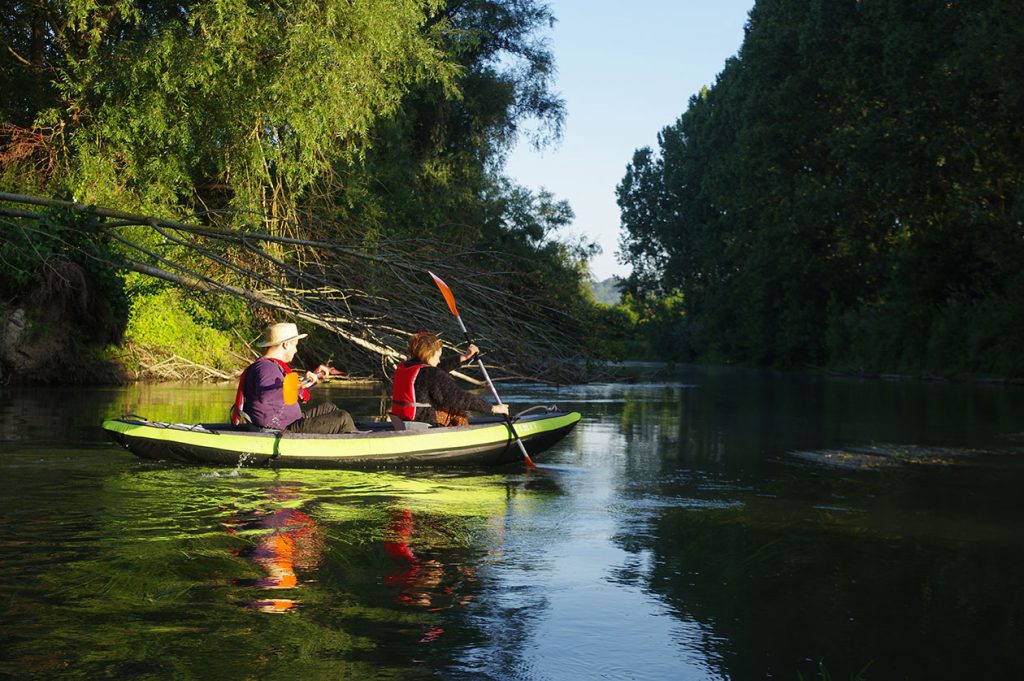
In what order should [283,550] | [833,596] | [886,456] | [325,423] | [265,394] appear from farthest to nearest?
1. [886,456]
2. [325,423]
3. [265,394]
4. [283,550]
5. [833,596]

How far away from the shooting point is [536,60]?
3262 centimetres

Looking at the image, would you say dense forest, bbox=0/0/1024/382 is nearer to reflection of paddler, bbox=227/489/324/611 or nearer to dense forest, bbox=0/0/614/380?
dense forest, bbox=0/0/614/380

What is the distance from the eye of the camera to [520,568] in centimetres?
660

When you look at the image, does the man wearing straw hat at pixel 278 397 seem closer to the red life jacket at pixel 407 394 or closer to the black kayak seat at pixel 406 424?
the black kayak seat at pixel 406 424

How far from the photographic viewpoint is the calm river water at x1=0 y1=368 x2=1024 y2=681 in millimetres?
4828

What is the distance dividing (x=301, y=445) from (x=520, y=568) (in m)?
4.51

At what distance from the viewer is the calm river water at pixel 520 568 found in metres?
4.83

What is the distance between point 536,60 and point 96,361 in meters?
16.0

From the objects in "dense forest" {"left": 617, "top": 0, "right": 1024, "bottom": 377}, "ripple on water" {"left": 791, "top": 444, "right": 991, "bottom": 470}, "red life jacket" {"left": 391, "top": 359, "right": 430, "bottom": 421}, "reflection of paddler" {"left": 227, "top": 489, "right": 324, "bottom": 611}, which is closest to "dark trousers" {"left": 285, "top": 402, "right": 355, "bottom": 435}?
"red life jacket" {"left": 391, "top": 359, "right": 430, "bottom": 421}

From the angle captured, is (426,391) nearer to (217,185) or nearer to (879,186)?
(217,185)

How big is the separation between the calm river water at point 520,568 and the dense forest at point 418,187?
685 centimetres

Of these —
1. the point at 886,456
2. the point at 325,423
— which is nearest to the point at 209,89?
the point at 325,423

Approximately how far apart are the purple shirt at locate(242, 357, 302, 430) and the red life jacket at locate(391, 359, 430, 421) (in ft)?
3.79

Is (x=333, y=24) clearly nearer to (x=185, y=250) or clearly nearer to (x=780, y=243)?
(x=185, y=250)
